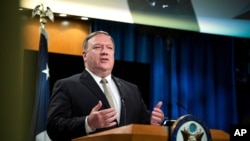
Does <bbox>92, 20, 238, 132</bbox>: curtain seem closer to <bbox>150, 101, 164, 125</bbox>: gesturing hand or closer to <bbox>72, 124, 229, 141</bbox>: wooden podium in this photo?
<bbox>150, 101, 164, 125</bbox>: gesturing hand

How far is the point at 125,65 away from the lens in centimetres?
309

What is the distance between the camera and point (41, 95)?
2953mm

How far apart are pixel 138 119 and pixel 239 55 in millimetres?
1040

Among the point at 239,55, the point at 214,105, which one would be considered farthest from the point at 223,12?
the point at 214,105

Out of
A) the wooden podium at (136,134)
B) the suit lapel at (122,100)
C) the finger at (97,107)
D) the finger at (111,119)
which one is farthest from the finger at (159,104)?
the wooden podium at (136,134)

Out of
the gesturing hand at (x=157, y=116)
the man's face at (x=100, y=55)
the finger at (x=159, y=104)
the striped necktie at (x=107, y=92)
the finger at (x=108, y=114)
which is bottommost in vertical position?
the gesturing hand at (x=157, y=116)

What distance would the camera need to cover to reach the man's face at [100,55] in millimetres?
2943

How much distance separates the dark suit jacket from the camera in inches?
109

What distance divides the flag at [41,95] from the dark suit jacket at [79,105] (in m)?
0.06

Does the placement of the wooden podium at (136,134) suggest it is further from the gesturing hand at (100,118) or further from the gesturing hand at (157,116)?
the gesturing hand at (157,116)

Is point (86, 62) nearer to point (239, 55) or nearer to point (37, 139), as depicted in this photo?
point (37, 139)

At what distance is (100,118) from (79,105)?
23 centimetres

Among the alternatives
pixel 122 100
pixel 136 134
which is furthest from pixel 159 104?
pixel 136 134

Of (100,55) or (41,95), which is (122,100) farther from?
(41,95)
